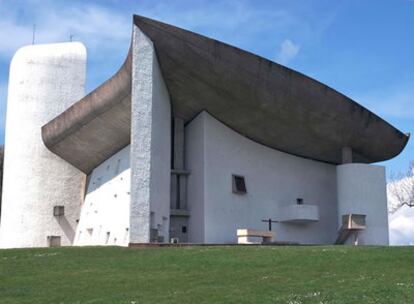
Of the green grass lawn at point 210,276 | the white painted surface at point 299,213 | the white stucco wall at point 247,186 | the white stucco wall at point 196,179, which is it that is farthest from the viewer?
the white painted surface at point 299,213

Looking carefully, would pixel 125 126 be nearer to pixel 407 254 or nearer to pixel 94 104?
pixel 94 104

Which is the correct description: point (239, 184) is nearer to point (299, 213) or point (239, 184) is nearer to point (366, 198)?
point (299, 213)

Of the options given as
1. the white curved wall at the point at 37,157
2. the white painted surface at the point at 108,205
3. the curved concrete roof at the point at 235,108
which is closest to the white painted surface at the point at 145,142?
the curved concrete roof at the point at 235,108

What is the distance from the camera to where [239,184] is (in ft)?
98.8

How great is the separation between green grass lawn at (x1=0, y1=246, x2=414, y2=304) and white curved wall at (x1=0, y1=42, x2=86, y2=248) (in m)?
14.0

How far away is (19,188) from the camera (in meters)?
34.0

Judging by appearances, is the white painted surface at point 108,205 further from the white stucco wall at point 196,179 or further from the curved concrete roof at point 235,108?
the white stucco wall at point 196,179

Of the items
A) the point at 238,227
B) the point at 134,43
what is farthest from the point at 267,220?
the point at 134,43

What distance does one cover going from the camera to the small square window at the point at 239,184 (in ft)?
97.3

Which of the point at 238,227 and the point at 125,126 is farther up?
the point at 125,126

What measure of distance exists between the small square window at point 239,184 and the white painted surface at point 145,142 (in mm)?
5500

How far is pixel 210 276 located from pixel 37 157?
22.3 m

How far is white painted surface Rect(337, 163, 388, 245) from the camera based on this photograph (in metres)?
31.3

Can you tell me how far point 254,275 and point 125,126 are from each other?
15.4 m
